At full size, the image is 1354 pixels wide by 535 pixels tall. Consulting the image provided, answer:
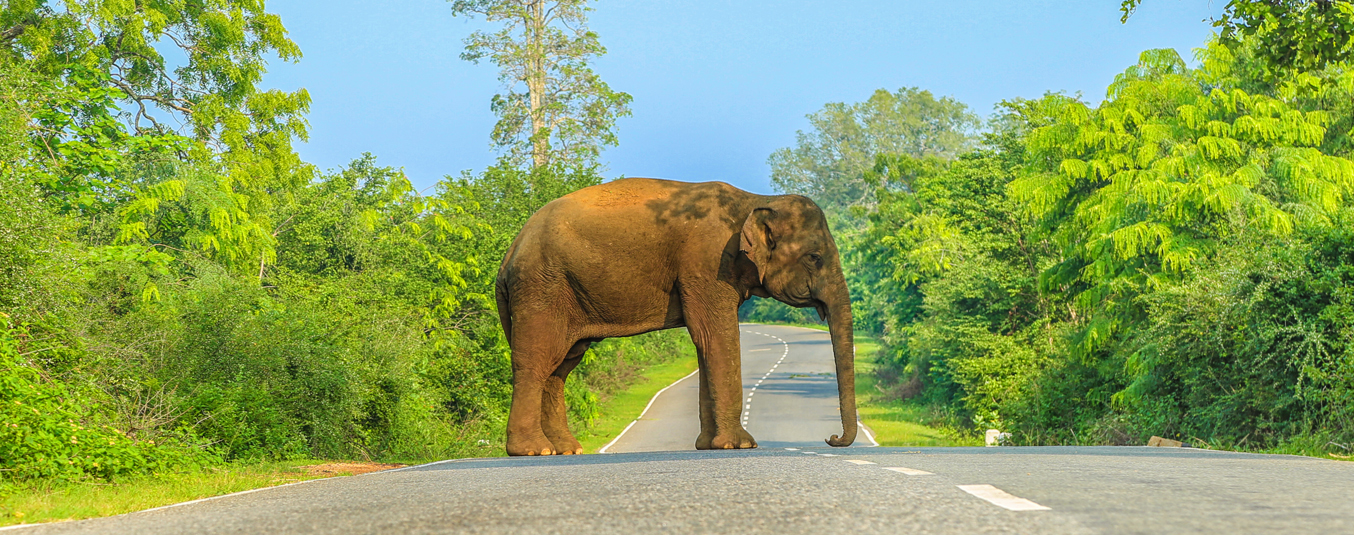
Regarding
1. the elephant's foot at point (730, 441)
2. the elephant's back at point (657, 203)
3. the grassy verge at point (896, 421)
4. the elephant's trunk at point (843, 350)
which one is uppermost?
the elephant's back at point (657, 203)

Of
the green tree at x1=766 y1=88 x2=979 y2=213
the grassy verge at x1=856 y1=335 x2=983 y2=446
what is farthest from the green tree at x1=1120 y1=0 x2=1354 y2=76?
the green tree at x1=766 y1=88 x2=979 y2=213

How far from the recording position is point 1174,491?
19.7 feet

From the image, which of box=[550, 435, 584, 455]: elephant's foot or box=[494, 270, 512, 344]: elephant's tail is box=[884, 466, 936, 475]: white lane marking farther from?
box=[494, 270, 512, 344]: elephant's tail

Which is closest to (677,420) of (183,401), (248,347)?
(248,347)

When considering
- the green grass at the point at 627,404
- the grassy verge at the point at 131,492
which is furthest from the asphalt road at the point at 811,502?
the green grass at the point at 627,404

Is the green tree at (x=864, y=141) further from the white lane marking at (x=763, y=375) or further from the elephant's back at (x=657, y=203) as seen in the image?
the elephant's back at (x=657, y=203)

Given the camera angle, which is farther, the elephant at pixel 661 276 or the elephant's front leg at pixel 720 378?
the elephant at pixel 661 276

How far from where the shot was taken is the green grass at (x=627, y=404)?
39.2 meters

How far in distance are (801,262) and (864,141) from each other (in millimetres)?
84087

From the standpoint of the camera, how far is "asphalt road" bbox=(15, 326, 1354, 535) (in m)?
4.86

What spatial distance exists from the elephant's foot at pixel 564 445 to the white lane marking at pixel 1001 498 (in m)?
→ 9.86

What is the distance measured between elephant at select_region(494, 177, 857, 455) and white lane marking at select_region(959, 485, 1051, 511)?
854 centimetres

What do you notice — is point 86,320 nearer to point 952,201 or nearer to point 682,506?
point 682,506

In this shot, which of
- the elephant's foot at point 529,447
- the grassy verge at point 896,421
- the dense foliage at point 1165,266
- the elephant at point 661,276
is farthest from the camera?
the grassy verge at point 896,421
